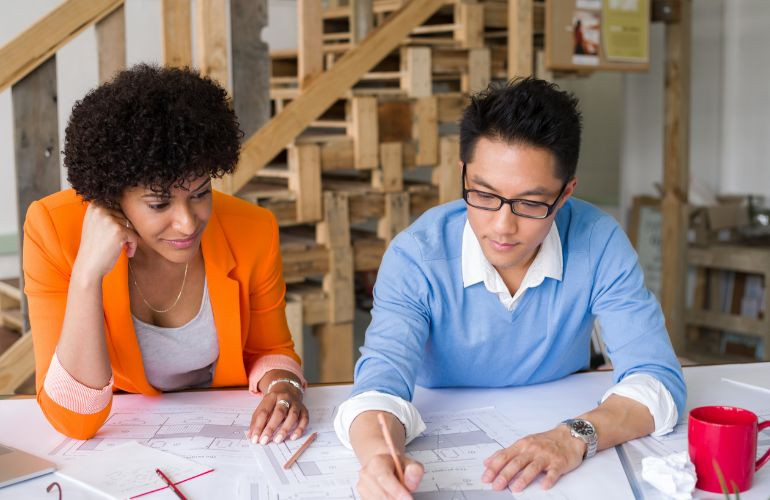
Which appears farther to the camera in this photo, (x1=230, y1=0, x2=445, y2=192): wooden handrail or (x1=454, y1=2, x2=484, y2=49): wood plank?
(x1=454, y1=2, x2=484, y2=49): wood plank

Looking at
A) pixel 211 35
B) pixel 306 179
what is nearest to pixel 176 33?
pixel 211 35

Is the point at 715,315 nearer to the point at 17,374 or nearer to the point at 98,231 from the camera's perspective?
the point at 17,374

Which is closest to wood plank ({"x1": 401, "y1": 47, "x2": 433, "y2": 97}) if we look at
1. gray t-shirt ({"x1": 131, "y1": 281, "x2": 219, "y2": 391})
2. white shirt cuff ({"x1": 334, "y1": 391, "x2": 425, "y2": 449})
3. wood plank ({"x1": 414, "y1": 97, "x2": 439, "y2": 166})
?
wood plank ({"x1": 414, "y1": 97, "x2": 439, "y2": 166})

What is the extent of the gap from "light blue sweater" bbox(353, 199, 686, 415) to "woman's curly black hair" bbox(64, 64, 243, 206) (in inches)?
17.6

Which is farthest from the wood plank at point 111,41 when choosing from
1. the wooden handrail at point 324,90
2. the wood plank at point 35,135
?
the wooden handrail at point 324,90

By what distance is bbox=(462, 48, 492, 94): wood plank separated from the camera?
3.81m

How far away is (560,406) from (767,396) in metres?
0.45

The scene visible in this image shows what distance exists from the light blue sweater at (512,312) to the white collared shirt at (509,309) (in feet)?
0.07

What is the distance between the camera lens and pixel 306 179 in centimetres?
336

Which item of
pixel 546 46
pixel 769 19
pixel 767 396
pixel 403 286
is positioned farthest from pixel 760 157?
pixel 403 286

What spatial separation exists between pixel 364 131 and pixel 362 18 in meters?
0.90

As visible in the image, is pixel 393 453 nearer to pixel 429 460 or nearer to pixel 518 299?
pixel 429 460

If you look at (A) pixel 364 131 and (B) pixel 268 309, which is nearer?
(B) pixel 268 309

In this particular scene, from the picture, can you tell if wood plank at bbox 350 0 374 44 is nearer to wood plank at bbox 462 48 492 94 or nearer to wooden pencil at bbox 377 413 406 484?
wood plank at bbox 462 48 492 94
